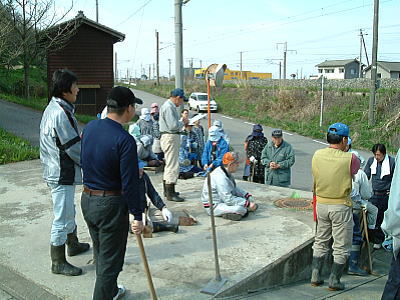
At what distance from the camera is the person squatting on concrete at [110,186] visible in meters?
3.37

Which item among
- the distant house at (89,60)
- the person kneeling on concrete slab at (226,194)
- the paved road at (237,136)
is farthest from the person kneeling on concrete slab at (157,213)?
the distant house at (89,60)

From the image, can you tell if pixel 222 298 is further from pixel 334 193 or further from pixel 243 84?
pixel 243 84

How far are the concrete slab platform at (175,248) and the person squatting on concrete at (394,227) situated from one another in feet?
5.61

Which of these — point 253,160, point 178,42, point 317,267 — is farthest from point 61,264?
point 178,42

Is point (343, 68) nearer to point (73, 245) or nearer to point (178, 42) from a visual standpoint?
point (178, 42)

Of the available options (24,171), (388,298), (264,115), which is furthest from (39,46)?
(388,298)

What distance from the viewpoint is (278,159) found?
8055 mm

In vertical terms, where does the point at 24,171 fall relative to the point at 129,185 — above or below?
below

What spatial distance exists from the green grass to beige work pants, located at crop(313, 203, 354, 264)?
8.35m

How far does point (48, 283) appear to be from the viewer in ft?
14.2

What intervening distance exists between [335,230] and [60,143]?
308cm

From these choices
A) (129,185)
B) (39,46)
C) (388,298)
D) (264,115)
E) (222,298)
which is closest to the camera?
(388,298)

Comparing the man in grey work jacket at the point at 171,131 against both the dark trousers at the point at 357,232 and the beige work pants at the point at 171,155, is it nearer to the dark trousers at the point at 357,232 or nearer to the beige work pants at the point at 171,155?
the beige work pants at the point at 171,155

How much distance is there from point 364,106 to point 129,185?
2451 cm
